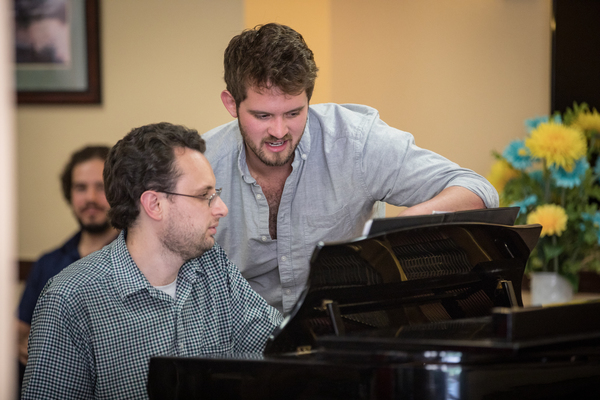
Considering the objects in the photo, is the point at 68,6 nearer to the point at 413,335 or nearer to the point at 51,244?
the point at 51,244

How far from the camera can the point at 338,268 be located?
1.23 meters

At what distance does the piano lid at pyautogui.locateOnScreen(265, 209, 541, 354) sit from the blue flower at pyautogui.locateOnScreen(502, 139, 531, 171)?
1080 millimetres

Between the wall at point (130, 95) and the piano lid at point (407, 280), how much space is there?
172cm

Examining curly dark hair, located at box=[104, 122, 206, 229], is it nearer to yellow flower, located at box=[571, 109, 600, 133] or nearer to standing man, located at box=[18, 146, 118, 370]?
standing man, located at box=[18, 146, 118, 370]

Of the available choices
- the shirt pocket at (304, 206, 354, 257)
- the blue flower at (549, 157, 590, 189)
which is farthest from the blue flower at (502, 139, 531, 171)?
the shirt pocket at (304, 206, 354, 257)

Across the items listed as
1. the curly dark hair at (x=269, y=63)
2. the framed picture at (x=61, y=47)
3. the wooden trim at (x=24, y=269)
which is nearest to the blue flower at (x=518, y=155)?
the curly dark hair at (x=269, y=63)

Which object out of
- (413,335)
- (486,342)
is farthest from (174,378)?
(486,342)

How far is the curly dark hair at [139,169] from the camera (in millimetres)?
1594

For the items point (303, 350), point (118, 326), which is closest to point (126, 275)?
point (118, 326)

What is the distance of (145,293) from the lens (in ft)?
4.87

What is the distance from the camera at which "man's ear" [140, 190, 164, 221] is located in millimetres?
1583

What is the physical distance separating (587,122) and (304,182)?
1270 millimetres

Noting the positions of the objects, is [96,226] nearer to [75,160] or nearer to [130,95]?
[75,160]

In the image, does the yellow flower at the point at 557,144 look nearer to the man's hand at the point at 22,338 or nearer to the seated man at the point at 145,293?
the seated man at the point at 145,293
